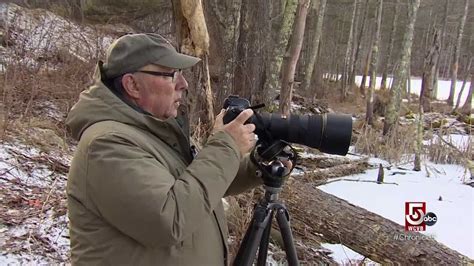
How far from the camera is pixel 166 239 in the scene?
1.27 metres

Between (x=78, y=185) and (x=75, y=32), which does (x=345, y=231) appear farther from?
(x=75, y=32)

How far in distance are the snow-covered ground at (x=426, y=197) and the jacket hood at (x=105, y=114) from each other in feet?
7.64

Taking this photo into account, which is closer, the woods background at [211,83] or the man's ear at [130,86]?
the man's ear at [130,86]

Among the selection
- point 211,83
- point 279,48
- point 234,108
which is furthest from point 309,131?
point 279,48

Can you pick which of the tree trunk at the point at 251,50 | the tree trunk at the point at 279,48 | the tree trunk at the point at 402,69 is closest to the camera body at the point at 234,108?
the tree trunk at the point at 251,50

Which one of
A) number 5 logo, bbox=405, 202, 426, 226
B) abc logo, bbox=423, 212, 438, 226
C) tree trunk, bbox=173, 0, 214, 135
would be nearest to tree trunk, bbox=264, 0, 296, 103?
tree trunk, bbox=173, 0, 214, 135

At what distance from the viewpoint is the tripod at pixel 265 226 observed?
1854mm

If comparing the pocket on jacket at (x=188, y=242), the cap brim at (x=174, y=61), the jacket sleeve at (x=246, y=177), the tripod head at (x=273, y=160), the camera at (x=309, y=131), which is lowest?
the pocket on jacket at (x=188, y=242)

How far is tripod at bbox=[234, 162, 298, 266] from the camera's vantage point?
6.08 ft

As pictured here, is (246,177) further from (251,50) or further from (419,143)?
(419,143)

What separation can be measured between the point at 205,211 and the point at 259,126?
0.50 meters

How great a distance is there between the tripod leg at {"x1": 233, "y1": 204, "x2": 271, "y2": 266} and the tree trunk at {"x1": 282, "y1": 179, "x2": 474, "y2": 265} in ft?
5.22

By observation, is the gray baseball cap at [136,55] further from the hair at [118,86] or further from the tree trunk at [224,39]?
the tree trunk at [224,39]

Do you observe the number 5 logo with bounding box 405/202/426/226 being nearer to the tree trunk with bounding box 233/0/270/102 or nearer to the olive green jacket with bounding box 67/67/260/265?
the tree trunk with bounding box 233/0/270/102
